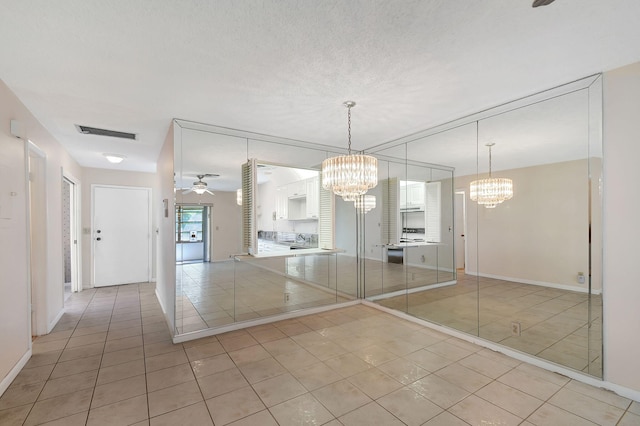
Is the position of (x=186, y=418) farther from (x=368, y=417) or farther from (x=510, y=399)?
(x=510, y=399)

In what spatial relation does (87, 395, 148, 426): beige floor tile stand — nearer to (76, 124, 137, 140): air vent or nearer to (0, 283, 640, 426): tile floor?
(0, 283, 640, 426): tile floor

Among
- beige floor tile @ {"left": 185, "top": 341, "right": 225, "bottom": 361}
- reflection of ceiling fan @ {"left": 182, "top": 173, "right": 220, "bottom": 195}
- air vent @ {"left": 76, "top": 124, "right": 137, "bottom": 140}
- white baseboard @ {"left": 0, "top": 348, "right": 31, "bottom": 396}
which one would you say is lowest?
beige floor tile @ {"left": 185, "top": 341, "right": 225, "bottom": 361}

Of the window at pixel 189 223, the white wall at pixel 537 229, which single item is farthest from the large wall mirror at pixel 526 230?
the window at pixel 189 223

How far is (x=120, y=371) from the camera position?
8.39 feet

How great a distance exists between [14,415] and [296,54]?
3247 mm

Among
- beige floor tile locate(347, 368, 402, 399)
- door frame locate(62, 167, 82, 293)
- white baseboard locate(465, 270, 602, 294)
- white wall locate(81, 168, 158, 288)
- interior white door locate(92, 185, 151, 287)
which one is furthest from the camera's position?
interior white door locate(92, 185, 151, 287)

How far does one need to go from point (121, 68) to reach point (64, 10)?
0.62m

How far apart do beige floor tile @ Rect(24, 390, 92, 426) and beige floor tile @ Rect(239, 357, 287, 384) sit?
3.81 feet

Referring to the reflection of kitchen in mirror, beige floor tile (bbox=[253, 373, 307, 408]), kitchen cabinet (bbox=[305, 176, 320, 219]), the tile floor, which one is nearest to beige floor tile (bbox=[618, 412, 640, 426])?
the tile floor

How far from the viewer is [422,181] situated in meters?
3.83

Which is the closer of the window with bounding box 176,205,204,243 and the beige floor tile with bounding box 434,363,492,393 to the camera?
the beige floor tile with bounding box 434,363,492,393

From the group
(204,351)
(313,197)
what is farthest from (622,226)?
(204,351)

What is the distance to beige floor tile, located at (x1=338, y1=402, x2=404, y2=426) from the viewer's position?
188 centimetres

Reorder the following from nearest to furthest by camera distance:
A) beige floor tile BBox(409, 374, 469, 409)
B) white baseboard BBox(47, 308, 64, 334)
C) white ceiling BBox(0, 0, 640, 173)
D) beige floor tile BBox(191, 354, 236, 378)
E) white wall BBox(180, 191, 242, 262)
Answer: white ceiling BBox(0, 0, 640, 173) < beige floor tile BBox(409, 374, 469, 409) < beige floor tile BBox(191, 354, 236, 378) < white baseboard BBox(47, 308, 64, 334) < white wall BBox(180, 191, 242, 262)
